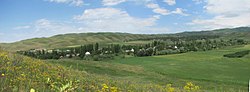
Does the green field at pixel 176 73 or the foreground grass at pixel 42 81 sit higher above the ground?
the foreground grass at pixel 42 81

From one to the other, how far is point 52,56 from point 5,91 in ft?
424

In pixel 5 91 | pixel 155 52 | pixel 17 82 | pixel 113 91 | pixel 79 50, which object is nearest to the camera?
pixel 5 91

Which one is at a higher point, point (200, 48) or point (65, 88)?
point (65, 88)

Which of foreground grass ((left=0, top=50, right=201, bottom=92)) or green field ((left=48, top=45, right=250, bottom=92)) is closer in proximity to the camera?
foreground grass ((left=0, top=50, right=201, bottom=92))

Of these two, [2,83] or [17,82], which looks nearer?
[2,83]

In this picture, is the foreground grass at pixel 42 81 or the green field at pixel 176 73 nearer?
the foreground grass at pixel 42 81

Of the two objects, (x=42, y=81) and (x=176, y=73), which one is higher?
(x=42, y=81)

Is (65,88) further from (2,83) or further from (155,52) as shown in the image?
(155,52)

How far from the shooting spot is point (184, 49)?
135 m

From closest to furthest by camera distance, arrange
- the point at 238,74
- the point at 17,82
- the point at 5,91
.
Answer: the point at 5,91, the point at 17,82, the point at 238,74

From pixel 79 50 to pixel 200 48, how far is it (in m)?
64.5

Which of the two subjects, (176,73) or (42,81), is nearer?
(42,81)

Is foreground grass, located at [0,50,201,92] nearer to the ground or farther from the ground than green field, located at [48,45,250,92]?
farther from the ground

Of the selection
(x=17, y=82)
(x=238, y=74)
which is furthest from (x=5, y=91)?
(x=238, y=74)
